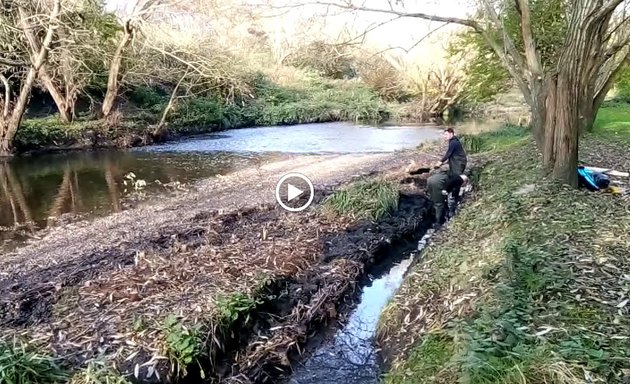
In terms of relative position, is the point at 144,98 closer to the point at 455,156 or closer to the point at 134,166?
the point at 134,166

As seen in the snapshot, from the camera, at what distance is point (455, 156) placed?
9.90 meters

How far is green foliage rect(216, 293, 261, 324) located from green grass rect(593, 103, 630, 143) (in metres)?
13.0

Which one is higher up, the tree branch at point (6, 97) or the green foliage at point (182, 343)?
the tree branch at point (6, 97)

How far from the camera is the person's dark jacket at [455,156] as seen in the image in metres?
9.79

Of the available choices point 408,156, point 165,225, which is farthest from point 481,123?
point 165,225

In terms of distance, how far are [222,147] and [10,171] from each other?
26.2 feet

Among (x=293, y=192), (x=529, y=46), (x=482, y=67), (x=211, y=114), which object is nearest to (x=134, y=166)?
(x=293, y=192)

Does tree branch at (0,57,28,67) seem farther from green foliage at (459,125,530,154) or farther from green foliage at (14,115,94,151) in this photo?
green foliage at (459,125,530,154)

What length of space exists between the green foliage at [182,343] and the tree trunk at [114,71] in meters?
19.4

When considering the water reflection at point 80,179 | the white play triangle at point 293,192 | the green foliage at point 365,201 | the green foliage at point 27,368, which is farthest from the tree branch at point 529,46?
the green foliage at point 27,368

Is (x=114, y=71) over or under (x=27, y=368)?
over

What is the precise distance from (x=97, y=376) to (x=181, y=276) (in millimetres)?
2154

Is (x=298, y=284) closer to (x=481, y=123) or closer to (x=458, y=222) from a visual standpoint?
(x=458, y=222)
